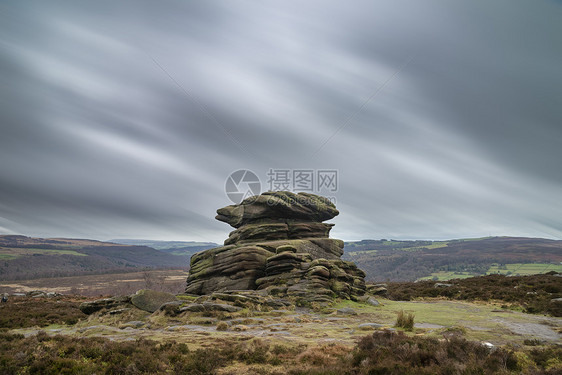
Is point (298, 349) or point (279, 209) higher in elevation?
point (279, 209)

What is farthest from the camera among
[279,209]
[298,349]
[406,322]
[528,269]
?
[528,269]

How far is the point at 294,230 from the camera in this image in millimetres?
48188

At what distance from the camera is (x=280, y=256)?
3572 cm

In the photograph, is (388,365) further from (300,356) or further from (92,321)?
(92,321)

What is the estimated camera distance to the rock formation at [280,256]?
32500mm

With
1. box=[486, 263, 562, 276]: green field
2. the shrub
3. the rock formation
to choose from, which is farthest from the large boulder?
box=[486, 263, 562, 276]: green field

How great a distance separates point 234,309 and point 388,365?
15890mm

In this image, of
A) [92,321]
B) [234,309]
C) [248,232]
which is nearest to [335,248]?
[248,232]

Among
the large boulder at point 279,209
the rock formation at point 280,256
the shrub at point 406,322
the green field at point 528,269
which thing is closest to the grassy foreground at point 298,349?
the shrub at point 406,322

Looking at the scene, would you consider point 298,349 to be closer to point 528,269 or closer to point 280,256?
point 280,256

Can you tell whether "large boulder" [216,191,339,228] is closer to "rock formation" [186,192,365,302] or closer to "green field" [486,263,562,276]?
"rock formation" [186,192,365,302]

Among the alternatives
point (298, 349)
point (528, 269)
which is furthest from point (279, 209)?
point (528, 269)

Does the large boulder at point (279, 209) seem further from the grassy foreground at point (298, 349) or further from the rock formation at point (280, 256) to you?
the grassy foreground at point (298, 349)

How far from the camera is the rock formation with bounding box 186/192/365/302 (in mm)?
32500
